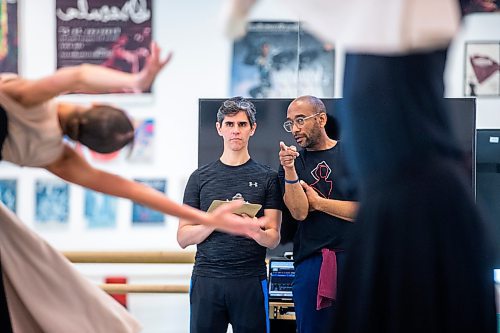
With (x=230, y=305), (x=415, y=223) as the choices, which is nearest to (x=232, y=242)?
(x=230, y=305)

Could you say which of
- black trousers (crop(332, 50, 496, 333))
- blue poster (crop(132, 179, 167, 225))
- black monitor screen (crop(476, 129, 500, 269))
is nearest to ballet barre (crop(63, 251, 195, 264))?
blue poster (crop(132, 179, 167, 225))

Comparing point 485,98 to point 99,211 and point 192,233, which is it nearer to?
point 192,233

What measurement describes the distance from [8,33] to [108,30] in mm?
657

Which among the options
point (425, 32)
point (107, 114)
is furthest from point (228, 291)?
point (425, 32)

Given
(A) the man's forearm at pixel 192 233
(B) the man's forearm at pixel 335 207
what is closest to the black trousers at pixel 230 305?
Answer: (A) the man's forearm at pixel 192 233

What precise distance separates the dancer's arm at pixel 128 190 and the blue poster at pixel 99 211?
247 centimetres

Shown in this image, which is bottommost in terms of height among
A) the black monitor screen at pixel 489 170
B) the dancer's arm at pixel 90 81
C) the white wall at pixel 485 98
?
the black monitor screen at pixel 489 170

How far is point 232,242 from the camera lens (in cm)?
294

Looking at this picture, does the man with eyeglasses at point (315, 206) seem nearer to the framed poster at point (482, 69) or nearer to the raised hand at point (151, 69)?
the framed poster at point (482, 69)

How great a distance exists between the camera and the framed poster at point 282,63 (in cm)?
393

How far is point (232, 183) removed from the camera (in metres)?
3.01

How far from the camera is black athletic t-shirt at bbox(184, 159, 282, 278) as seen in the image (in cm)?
293

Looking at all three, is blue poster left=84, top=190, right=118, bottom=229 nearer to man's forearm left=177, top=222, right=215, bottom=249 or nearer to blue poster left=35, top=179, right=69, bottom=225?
blue poster left=35, top=179, right=69, bottom=225

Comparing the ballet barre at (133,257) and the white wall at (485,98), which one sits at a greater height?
the white wall at (485,98)
